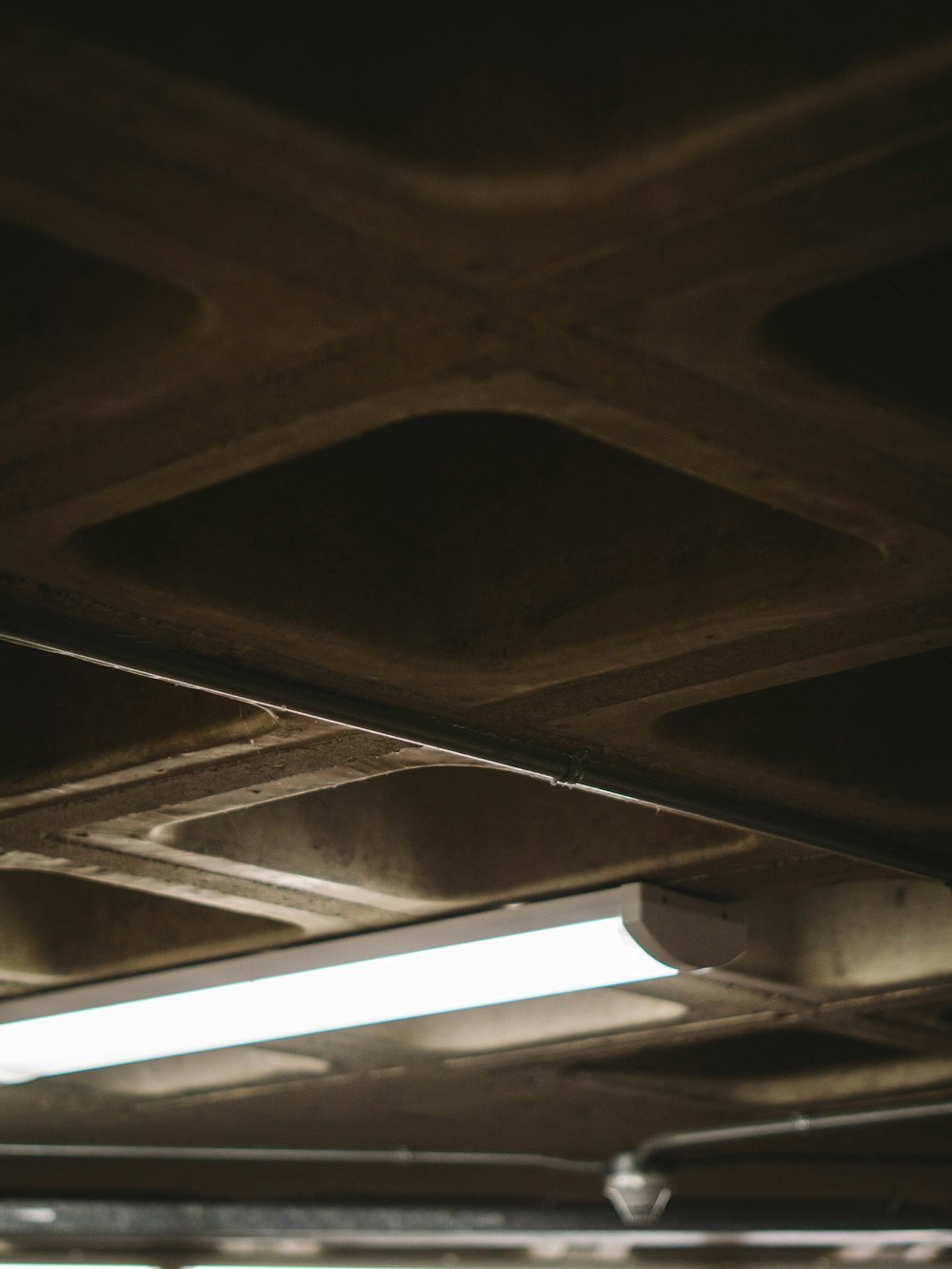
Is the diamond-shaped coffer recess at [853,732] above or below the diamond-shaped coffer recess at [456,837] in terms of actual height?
below

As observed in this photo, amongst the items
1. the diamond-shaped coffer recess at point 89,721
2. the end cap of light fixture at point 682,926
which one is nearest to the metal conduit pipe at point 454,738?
the diamond-shaped coffer recess at point 89,721

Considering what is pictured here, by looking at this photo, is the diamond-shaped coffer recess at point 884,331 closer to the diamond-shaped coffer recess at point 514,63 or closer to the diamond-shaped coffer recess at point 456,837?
the diamond-shaped coffer recess at point 514,63

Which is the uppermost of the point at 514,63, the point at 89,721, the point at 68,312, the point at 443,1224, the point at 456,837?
the point at 443,1224

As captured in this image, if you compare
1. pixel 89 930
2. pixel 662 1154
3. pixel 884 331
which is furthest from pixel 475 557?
pixel 662 1154

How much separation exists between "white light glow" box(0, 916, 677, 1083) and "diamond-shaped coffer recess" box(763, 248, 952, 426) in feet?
8.48

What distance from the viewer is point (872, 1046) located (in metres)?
8.52

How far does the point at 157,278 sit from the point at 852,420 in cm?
117

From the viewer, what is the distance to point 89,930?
267 inches

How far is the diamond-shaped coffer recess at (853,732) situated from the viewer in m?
4.38

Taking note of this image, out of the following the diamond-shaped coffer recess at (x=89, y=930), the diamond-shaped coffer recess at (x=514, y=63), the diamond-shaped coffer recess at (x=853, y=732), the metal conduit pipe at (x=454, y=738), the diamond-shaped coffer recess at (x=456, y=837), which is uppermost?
the diamond-shaped coffer recess at (x=89, y=930)

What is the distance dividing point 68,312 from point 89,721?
1.81 metres

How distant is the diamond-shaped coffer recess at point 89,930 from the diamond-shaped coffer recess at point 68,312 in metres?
3.89

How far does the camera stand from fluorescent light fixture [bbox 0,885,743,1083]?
5.19 meters

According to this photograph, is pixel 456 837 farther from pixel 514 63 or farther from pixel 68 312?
pixel 514 63
